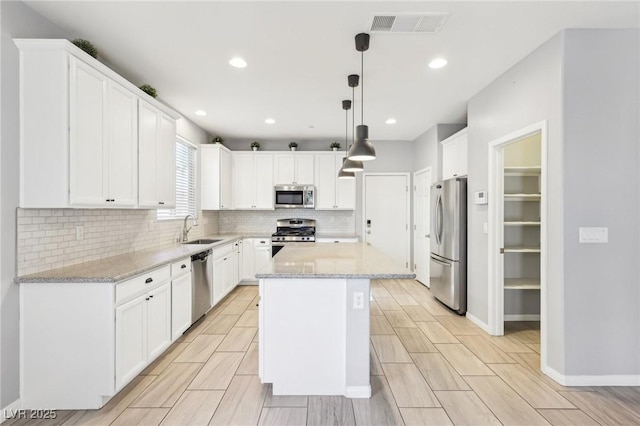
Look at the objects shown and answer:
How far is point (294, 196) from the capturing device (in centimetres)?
573

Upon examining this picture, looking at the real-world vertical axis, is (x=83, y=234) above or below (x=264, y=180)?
below

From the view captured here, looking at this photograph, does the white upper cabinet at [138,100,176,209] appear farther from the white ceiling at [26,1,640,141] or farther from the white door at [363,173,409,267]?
the white door at [363,173,409,267]

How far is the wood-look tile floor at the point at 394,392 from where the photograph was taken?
2.05m

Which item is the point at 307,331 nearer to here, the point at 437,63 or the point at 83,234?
the point at 83,234

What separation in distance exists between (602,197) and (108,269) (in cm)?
386

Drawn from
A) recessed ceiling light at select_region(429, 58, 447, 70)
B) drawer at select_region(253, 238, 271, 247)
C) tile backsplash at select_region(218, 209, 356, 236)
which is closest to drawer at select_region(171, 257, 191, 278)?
drawer at select_region(253, 238, 271, 247)

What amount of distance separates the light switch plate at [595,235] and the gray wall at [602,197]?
0.04m

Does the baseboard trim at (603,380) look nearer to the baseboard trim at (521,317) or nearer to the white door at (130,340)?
the baseboard trim at (521,317)

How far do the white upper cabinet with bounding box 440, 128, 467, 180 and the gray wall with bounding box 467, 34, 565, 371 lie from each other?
0.35 metres

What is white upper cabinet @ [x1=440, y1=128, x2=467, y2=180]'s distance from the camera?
4.23 meters

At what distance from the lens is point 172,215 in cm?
429

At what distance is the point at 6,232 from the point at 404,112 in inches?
170

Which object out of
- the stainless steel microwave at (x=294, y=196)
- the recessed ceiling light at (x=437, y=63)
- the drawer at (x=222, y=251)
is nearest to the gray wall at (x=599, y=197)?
the recessed ceiling light at (x=437, y=63)

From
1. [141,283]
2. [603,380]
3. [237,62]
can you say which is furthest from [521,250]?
[141,283]
